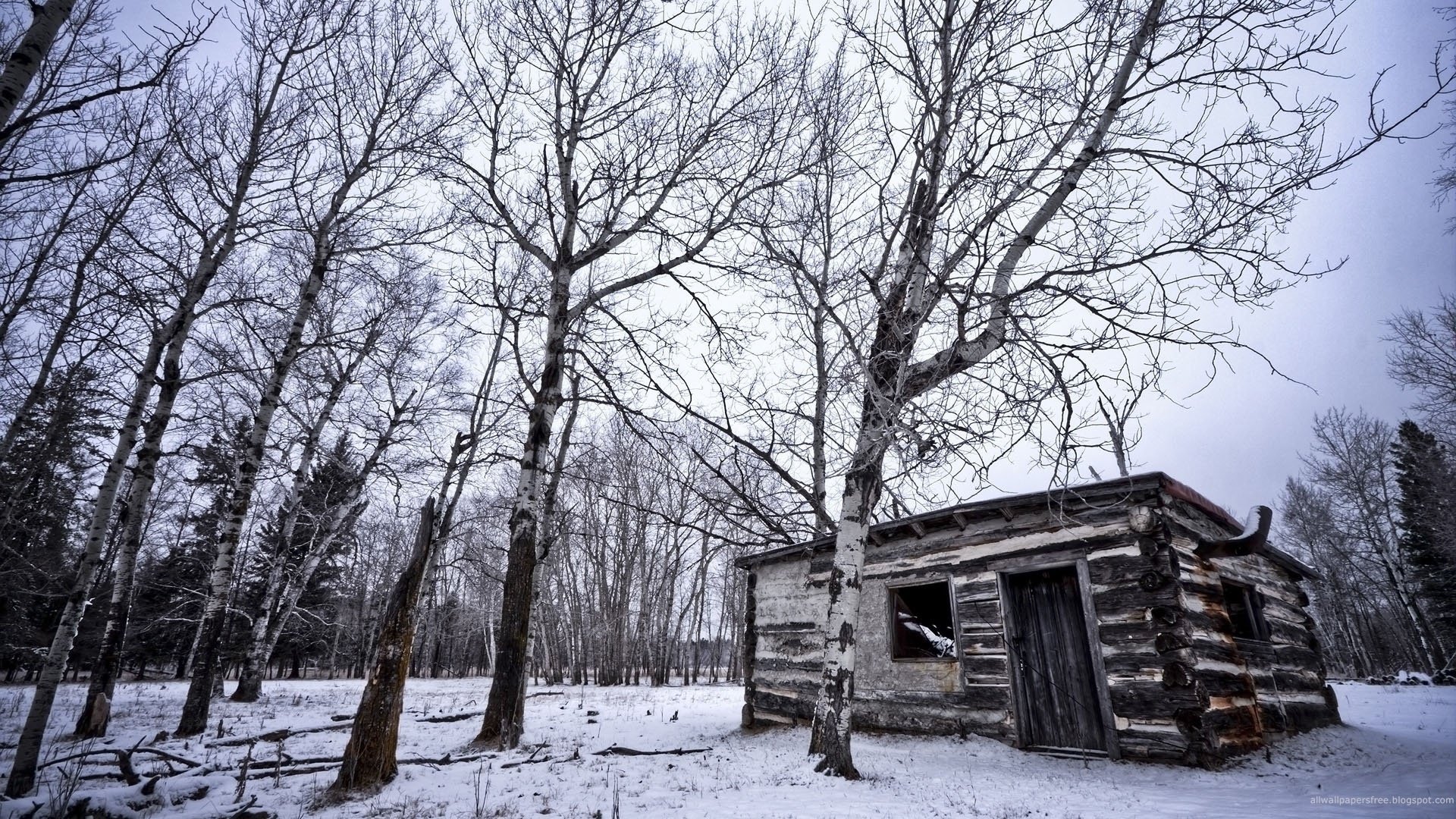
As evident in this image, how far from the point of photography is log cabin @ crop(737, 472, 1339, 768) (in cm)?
748

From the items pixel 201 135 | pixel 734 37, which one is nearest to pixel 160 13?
pixel 201 135

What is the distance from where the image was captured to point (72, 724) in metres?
9.61

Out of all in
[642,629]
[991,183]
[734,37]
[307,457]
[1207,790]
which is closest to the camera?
[991,183]

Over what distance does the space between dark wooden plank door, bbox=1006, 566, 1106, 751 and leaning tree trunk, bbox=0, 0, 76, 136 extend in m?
11.3

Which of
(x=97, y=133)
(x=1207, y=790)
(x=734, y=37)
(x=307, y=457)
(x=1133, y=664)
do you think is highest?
(x=734, y=37)

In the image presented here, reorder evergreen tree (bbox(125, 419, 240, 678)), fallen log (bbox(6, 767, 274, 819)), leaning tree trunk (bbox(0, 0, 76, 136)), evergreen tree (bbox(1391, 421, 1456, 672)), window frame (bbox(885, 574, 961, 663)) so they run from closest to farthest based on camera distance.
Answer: leaning tree trunk (bbox(0, 0, 76, 136)), fallen log (bbox(6, 767, 274, 819)), window frame (bbox(885, 574, 961, 663)), evergreen tree (bbox(1391, 421, 1456, 672)), evergreen tree (bbox(125, 419, 240, 678))

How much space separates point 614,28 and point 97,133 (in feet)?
21.8

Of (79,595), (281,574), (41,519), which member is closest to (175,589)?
(41,519)

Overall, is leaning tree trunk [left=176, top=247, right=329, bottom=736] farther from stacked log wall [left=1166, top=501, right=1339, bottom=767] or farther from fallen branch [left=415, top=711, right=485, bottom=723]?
stacked log wall [left=1166, top=501, right=1339, bottom=767]

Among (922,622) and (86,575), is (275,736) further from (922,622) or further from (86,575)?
(922,622)

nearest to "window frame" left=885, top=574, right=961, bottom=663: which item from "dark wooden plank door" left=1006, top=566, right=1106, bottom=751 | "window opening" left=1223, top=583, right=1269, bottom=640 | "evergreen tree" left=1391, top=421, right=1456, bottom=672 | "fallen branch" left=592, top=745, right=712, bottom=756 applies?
"dark wooden plank door" left=1006, top=566, right=1106, bottom=751

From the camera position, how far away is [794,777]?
6.63 metres

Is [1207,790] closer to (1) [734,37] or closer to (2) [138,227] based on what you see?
(1) [734,37]

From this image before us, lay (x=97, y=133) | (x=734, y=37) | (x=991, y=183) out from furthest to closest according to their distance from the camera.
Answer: (x=734, y=37), (x=97, y=133), (x=991, y=183)
